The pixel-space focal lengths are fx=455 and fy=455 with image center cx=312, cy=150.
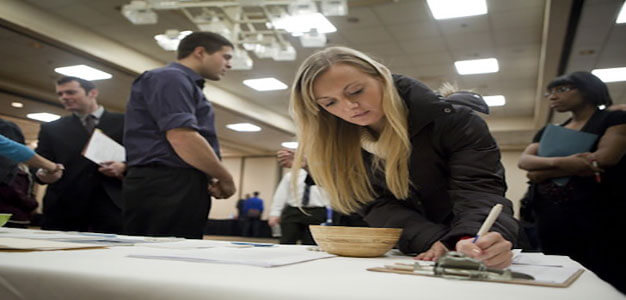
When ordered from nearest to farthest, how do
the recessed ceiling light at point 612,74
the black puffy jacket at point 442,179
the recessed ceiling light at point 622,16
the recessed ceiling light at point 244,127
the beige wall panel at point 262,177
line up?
the black puffy jacket at point 442,179 → the recessed ceiling light at point 622,16 → the recessed ceiling light at point 612,74 → the recessed ceiling light at point 244,127 → the beige wall panel at point 262,177

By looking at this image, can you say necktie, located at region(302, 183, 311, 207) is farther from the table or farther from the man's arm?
the table

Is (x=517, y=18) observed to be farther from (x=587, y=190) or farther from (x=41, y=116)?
(x=41, y=116)

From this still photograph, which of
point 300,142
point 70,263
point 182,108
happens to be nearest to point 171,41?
point 182,108

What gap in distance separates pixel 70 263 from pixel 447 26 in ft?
17.7

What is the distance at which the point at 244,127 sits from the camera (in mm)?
10648

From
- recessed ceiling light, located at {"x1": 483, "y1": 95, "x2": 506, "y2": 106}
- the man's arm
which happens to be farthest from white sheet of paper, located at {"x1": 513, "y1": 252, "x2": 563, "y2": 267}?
recessed ceiling light, located at {"x1": 483, "y1": 95, "x2": 506, "y2": 106}

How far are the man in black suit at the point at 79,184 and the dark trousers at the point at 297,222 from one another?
169 centimetres

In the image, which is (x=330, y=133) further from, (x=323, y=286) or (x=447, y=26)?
(x=447, y=26)

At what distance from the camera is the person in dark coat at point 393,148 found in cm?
105

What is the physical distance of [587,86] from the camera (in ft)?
6.43

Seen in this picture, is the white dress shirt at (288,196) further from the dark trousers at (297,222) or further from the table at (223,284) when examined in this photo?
the table at (223,284)

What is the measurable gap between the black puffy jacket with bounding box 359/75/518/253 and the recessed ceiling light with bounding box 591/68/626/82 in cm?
620

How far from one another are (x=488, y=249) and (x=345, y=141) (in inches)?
29.2

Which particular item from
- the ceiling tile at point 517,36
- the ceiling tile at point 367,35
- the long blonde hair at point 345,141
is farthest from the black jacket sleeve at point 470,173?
the ceiling tile at point 517,36
